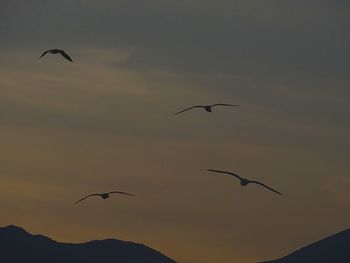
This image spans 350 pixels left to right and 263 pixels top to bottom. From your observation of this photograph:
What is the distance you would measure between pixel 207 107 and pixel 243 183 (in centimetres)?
1472

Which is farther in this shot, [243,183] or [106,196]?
[106,196]

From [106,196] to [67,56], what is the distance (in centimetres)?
2517

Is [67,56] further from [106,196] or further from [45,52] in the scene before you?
[106,196]

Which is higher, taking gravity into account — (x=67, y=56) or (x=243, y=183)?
(x=67, y=56)

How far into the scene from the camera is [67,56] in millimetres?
151250

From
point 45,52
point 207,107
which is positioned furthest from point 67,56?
point 207,107

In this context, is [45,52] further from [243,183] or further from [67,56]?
[243,183]

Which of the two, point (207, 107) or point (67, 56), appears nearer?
point (67, 56)

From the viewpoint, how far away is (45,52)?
155500mm

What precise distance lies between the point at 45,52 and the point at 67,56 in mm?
5059

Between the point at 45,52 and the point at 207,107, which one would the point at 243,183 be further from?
the point at 45,52

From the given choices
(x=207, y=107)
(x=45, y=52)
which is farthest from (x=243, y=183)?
(x=45, y=52)

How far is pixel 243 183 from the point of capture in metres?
152

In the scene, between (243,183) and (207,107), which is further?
(207,107)
